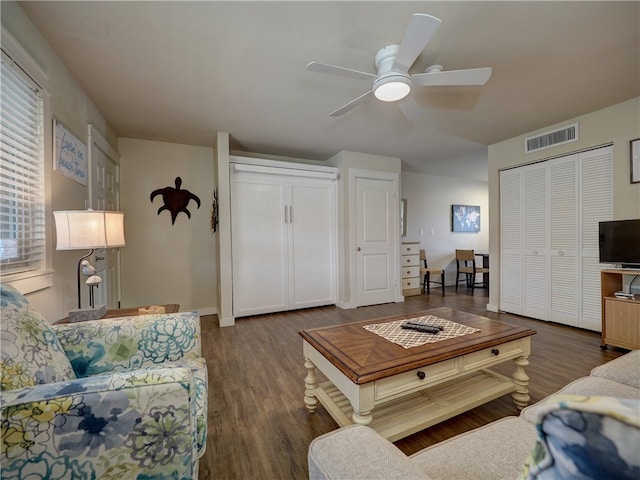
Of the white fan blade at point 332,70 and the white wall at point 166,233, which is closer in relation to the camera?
the white fan blade at point 332,70

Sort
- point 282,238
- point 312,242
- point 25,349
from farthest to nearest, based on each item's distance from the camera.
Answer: point 312,242
point 282,238
point 25,349

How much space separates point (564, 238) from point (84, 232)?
4.43 meters

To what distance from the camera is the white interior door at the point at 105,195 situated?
2.47 metres

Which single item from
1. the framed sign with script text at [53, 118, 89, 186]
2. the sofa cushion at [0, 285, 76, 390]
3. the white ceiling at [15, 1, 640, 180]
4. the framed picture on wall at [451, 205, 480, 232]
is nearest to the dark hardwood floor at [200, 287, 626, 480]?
the sofa cushion at [0, 285, 76, 390]

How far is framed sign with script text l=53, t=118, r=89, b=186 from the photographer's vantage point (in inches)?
71.1

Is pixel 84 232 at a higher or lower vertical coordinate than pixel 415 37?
lower

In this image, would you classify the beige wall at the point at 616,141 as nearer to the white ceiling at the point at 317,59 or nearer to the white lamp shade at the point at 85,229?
the white ceiling at the point at 317,59

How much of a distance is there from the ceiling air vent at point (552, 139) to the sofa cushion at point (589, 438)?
3891 mm

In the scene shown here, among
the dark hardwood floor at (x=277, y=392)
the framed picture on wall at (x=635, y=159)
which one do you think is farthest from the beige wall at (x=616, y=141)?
the dark hardwood floor at (x=277, y=392)

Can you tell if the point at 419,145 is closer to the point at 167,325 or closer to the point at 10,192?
the point at 167,325

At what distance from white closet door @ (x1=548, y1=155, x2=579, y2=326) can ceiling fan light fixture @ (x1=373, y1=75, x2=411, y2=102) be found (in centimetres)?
261

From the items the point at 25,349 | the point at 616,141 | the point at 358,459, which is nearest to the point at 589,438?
the point at 358,459

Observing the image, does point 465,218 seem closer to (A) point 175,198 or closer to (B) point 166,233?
(A) point 175,198

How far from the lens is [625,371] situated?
3.80ft
